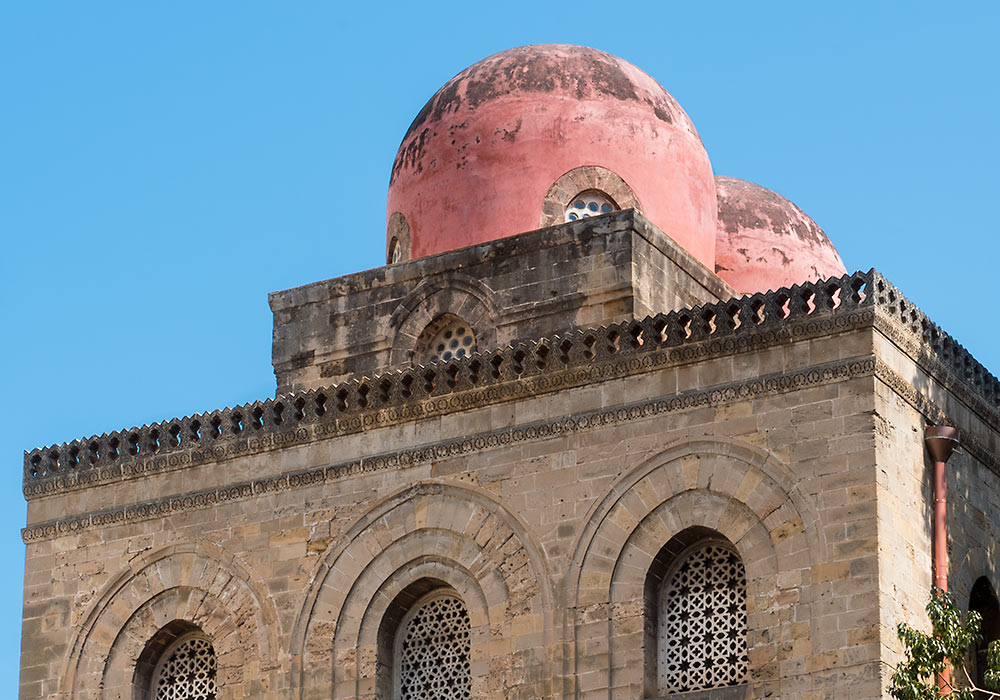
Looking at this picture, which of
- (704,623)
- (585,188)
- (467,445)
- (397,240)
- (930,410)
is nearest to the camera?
(704,623)

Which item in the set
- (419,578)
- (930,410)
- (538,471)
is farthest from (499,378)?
(930,410)

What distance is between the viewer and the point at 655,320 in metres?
19.4

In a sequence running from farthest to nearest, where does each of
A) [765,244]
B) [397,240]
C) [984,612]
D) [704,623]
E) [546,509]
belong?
1. [765,244]
2. [397,240]
3. [984,612]
4. [546,509]
5. [704,623]

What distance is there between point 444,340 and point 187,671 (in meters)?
3.80

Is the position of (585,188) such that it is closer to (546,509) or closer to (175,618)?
(546,509)

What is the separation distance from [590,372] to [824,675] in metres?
3.40

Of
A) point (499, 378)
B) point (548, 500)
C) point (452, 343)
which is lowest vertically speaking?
point (548, 500)

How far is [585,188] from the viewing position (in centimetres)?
2189

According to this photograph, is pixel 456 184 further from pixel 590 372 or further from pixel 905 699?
pixel 905 699

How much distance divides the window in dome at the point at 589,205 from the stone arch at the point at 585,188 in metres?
0.06

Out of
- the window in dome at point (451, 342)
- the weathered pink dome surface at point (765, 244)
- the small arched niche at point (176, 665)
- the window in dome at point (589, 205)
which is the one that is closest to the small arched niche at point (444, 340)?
the window in dome at point (451, 342)

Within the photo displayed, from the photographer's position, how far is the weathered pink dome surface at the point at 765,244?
2427cm

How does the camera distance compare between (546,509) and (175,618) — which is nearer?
(546,509)

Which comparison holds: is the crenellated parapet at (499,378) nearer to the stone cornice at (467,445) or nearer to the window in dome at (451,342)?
the stone cornice at (467,445)
